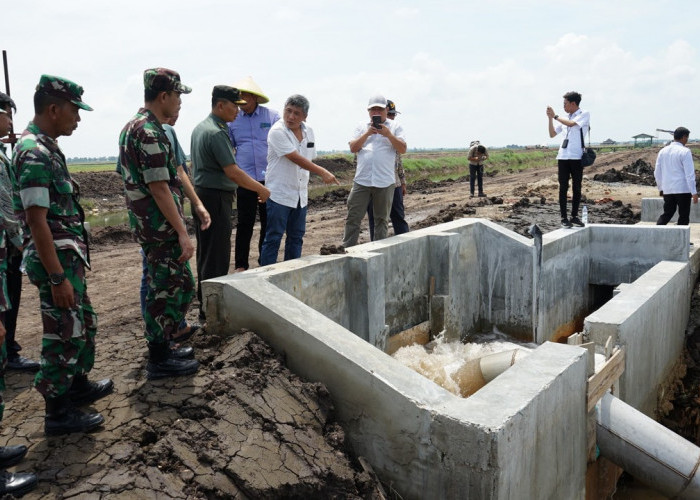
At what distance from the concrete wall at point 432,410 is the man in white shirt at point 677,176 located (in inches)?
258

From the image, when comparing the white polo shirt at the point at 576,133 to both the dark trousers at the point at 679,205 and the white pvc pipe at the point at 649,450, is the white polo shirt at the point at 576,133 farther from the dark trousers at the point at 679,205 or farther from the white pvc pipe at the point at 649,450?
the white pvc pipe at the point at 649,450

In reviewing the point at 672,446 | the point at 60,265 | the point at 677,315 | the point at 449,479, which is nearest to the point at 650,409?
the point at 677,315

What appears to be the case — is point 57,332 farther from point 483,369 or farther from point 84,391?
point 483,369

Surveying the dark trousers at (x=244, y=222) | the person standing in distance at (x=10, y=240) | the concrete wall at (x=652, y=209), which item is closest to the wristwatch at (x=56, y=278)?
the person standing in distance at (x=10, y=240)

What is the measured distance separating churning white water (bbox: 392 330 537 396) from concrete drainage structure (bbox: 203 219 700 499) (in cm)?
20

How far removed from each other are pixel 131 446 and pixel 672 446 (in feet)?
13.1

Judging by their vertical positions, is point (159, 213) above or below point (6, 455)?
above

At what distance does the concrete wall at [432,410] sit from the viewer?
126 inches

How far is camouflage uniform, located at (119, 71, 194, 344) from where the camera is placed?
3451 mm

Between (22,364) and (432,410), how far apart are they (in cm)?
293

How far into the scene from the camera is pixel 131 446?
3111mm

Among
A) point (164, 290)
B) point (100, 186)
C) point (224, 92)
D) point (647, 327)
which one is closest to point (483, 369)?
point (647, 327)

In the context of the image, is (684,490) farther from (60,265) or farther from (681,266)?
(60,265)

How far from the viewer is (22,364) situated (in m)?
4.28
